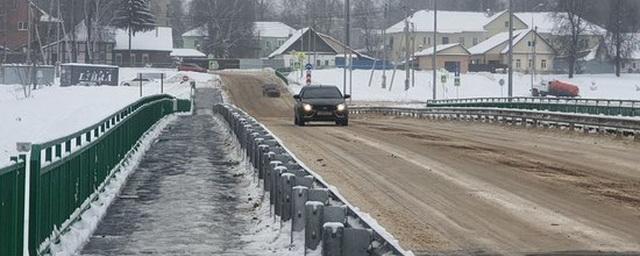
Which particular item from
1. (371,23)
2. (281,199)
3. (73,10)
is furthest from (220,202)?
(371,23)

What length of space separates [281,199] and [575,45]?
122260 millimetres

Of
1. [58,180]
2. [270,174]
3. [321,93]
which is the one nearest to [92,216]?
[58,180]

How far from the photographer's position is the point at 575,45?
128875mm

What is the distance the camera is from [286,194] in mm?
11312

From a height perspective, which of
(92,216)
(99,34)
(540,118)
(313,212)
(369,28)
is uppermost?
(369,28)

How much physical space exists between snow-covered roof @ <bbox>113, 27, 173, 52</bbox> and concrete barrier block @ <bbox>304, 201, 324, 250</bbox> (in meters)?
125

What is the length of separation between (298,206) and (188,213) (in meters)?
3.22

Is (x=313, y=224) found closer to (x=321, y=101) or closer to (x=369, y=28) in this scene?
(x=321, y=101)

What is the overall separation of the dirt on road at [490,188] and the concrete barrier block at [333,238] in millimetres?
2559

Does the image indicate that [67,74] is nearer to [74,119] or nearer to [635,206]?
[74,119]

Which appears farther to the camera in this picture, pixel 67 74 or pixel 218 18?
pixel 218 18

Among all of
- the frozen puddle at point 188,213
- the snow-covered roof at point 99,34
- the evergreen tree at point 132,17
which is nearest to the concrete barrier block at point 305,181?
the frozen puddle at point 188,213

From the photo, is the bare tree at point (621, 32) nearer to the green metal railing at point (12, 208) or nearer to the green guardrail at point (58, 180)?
the green guardrail at point (58, 180)

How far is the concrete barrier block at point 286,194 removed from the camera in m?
11.2
